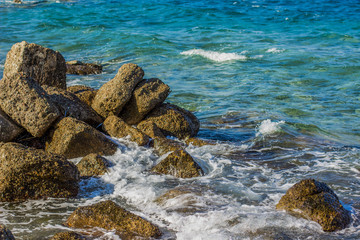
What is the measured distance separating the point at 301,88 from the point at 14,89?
817 cm

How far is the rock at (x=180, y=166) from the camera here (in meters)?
6.88

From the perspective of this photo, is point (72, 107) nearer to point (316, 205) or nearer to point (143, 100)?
point (143, 100)

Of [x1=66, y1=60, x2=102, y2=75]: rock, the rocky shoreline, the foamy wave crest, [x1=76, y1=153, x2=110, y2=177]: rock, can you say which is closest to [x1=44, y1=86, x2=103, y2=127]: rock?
the rocky shoreline

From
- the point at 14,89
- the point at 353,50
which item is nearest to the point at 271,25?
the point at 353,50

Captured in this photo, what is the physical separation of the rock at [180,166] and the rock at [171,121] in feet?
5.69

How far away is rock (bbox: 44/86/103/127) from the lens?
807 cm

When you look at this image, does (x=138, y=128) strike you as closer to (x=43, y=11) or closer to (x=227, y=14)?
(x=227, y=14)

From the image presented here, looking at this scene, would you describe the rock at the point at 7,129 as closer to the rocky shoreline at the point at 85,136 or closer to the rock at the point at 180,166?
the rocky shoreline at the point at 85,136

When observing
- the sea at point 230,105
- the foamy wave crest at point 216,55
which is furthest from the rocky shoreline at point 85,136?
the foamy wave crest at point 216,55

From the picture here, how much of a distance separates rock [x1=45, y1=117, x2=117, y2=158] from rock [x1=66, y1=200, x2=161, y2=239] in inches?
84.9

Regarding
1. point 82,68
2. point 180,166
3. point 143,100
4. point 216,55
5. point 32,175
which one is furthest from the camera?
point 216,55

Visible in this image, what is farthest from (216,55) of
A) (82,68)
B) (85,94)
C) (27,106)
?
(27,106)

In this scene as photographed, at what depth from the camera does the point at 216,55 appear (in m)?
17.2

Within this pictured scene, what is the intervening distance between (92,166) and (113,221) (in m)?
1.86
